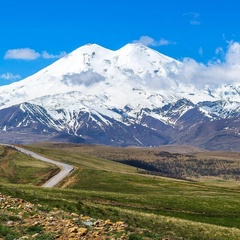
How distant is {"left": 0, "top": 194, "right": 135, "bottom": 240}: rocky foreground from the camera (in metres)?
23.8

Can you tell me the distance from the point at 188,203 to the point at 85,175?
2255 inches

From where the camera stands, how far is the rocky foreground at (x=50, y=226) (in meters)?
23.8

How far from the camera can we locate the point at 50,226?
25781 millimetres

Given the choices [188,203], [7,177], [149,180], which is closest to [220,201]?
[188,203]

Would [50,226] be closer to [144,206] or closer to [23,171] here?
[144,206]

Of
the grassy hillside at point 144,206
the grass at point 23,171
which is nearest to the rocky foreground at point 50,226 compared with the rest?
the grassy hillside at point 144,206

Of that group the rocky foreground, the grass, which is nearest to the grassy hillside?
the rocky foreground

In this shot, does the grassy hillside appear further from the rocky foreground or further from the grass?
the grass

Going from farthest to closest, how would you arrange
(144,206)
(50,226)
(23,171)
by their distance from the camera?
(23,171) → (144,206) → (50,226)

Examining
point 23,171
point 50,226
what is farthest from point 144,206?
point 23,171

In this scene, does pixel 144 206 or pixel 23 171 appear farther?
pixel 23 171

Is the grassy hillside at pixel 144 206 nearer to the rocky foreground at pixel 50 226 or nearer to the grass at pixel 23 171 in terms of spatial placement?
the rocky foreground at pixel 50 226

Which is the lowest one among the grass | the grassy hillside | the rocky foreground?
the grass

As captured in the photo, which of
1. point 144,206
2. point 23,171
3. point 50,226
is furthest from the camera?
point 23,171
